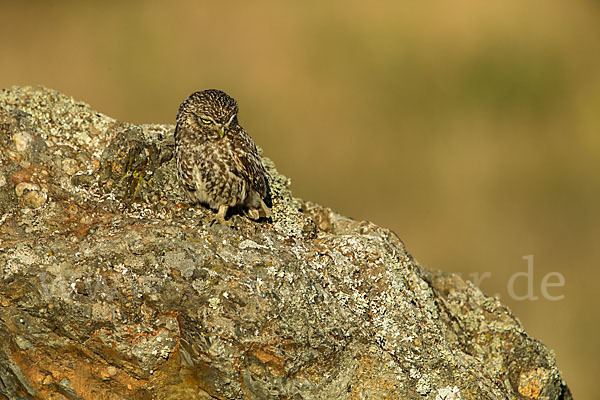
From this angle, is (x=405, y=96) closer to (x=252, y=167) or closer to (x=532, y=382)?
(x=252, y=167)

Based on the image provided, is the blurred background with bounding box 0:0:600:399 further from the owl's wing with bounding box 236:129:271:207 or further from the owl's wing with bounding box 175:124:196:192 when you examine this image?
the owl's wing with bounding box 175:124:196:192

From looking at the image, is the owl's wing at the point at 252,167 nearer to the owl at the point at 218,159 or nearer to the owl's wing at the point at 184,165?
the owl at the point at 218,159

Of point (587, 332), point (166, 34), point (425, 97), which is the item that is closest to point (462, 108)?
point (425, 97)

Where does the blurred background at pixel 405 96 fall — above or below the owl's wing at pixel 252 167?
above

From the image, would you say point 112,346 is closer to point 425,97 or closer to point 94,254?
point 94,254

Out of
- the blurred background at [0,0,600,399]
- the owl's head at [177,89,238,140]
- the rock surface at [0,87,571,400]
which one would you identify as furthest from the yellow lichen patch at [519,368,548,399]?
the blurred background at [0,0,600,399]

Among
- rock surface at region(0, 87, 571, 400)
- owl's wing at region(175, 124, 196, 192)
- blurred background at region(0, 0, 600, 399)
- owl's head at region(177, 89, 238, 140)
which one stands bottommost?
rock surface at region(0, 87, 571, 400)

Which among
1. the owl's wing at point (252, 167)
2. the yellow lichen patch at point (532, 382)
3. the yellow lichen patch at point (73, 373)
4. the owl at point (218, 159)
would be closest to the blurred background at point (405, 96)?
the yellow lichen patch at point (532, 382)
